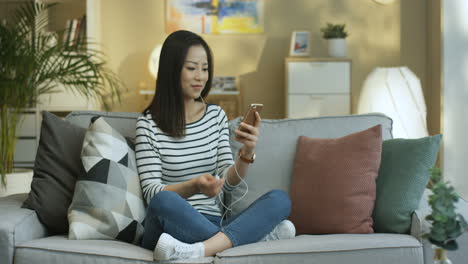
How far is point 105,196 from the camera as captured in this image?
221 centimetres

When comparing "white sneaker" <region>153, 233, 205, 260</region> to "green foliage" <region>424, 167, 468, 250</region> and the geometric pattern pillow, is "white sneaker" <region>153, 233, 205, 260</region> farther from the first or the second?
"green foliage" <region>424, 167, 468, 250</region>

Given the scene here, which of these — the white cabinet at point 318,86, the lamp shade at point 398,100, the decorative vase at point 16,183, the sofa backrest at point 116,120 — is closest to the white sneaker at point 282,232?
the sofa backrest at point 116,120

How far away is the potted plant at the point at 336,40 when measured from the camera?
563 cm

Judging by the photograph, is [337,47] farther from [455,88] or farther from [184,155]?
[184,155]

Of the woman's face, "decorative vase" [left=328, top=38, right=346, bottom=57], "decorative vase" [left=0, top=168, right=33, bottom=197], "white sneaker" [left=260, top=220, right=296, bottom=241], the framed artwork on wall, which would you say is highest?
the framed artwork on wall

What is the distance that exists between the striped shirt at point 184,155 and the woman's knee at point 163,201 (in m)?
0.19

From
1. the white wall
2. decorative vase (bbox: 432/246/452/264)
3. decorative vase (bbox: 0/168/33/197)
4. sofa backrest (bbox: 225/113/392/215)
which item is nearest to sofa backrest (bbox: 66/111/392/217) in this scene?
sofa backrest (bbox: 225/113/392/215)

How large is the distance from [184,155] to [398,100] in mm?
1505

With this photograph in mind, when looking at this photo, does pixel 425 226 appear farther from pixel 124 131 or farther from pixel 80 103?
pixel 80 103

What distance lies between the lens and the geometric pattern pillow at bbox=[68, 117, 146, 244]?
7.19 ft

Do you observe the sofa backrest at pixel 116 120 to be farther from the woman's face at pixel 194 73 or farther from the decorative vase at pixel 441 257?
the decorative vase at pixel 441 257

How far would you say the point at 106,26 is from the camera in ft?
20.2

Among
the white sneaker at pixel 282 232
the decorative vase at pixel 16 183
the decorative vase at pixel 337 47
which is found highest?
the decorative vase at pixel 337 47

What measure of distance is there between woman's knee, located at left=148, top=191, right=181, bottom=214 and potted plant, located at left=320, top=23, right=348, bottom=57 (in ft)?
12.6
